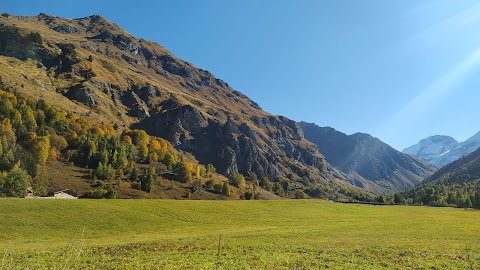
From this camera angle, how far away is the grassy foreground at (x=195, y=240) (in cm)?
3084

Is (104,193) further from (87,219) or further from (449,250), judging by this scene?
(449,250)

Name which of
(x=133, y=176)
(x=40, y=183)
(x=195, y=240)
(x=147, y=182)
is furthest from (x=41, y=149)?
(x=195, y=240)

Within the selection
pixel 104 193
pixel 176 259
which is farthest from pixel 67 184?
pixel 176 259

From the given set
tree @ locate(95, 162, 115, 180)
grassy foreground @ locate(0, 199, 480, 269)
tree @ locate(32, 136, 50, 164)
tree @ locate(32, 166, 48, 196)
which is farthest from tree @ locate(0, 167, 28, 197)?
tree @ locate(95, 162, 115, 180)

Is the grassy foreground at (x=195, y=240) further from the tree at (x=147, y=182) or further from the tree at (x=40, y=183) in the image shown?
the tree at (x=147, y=182)

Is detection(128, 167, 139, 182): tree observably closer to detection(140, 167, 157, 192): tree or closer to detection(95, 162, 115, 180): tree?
detection(140, 167, 157, 192): tree

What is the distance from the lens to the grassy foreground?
30844 mm

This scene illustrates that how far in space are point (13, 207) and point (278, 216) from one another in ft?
206

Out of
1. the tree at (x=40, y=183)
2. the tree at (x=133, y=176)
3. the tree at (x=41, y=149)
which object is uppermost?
the tree at (x=41, y=149)

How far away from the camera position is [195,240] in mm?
50062

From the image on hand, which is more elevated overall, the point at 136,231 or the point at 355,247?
the point at 355,247

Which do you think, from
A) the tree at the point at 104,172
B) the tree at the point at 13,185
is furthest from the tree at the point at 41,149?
the tree at the point at 13,185

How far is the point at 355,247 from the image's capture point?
41.5 meters

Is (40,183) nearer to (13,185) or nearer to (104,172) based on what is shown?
(13,185)
